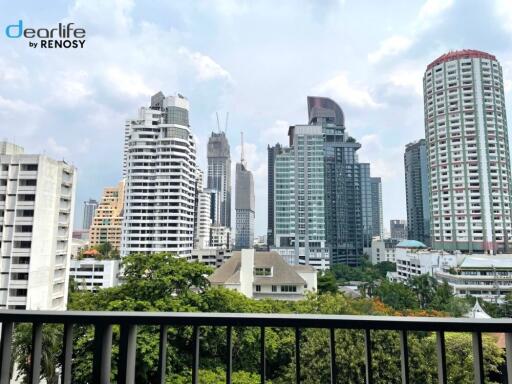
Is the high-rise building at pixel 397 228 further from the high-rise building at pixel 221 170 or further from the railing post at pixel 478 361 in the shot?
the railing post at pixel 478 361

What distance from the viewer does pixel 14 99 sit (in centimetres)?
826

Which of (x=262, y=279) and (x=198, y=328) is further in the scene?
(x=262, y=279)

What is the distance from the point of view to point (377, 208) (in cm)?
4841

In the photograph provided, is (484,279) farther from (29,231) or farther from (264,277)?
(29,231)

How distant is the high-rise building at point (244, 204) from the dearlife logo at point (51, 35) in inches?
2617

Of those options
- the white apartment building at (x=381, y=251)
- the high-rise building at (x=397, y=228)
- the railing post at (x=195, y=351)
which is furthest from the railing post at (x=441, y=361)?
the high-rise building at (x=397, y=228)

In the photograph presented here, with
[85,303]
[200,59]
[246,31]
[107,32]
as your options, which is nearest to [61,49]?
[107,32]

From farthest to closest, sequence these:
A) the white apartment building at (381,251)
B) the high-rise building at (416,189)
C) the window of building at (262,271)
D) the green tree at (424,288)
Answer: the high-rise building at (416,189), the white apartment building at (381,251), the green tree at (424,288), the window of building at (262,271)

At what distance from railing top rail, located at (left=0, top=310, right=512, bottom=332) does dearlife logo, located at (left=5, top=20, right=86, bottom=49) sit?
534 cm

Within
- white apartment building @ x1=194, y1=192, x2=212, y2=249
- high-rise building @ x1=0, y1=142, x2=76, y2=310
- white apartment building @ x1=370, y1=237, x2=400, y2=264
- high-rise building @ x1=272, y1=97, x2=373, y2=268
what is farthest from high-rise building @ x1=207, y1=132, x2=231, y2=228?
high-rise building @ x1=0, y1=142, x2=76, y2=310

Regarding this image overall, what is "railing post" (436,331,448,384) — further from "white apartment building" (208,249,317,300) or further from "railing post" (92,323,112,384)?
"white apartment building" (208,249,317,300)

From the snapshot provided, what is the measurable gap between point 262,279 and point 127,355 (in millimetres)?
12524

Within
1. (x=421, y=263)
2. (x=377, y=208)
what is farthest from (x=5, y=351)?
(x=377, y=208)

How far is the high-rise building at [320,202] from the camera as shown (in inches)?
1458
